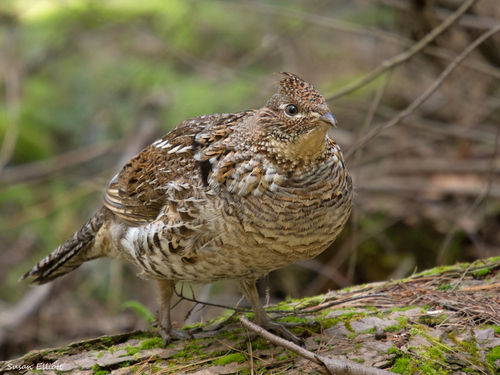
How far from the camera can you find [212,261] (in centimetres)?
270

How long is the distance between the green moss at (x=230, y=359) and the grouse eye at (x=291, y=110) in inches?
58.9

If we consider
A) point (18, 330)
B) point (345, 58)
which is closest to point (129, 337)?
point (18, 330)

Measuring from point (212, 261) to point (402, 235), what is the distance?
401 centimetres

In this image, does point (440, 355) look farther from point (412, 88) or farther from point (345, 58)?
point (345, 58)


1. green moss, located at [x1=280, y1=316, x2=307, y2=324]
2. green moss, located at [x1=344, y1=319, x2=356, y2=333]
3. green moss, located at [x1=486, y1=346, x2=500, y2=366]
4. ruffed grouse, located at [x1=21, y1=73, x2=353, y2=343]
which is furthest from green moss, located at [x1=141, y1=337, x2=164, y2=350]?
green moss, located at [x1=486, y1=346, x2=500, y2=366]

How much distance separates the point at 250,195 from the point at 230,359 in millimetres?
1039

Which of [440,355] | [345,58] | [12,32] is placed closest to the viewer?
[440,355]

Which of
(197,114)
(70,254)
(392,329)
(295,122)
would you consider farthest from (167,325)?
(197,114)

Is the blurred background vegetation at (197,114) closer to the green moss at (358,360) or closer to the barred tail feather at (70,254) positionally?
the barred tail feather at (70,254)

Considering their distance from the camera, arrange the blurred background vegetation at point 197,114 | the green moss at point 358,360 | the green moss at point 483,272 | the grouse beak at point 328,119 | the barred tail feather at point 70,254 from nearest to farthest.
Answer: the grouse beak at point 328,119 < the green moss at point 358,360 < the green moss at point 483,272 < the barred tail feather at point 70,254 < the blurred background vegetation at point 197,114

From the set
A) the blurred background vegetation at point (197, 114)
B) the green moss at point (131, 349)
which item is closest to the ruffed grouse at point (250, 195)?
the green moss at point (131, 349)

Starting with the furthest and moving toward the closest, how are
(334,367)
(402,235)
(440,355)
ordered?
(402,235), (440,355), (334,367)

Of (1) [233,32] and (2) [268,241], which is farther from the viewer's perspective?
(1) [233,32]

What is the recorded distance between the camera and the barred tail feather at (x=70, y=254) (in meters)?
3.68
